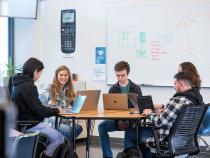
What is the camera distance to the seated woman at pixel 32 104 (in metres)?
3.54

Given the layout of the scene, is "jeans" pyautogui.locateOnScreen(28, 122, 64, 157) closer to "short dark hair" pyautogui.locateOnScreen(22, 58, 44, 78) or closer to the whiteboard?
"short dark hair" pyautogui.locateOnScreen(22, 58, 44, 78)

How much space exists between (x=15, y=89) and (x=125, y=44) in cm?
225

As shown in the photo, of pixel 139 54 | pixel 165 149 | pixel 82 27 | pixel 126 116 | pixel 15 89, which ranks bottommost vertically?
pixel 165 149

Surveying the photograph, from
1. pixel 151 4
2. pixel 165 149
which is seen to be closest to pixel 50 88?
pixel 165 149

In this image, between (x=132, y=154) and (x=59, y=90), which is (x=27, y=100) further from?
(x=132, y=154)

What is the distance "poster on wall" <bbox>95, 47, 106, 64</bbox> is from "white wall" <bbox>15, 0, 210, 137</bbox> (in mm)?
62

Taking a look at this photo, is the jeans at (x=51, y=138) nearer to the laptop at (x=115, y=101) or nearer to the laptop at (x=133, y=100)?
the laptop at (x=115, y=101)

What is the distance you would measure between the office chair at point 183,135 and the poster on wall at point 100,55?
2623 millimetres

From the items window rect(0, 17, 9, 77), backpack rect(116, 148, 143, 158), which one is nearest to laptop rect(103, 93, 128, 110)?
backpack rect(116, 148, 143, 158)

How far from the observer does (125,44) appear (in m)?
5.44

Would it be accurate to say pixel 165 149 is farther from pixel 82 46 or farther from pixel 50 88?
pixel 82 46

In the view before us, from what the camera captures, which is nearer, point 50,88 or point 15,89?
point 15,89

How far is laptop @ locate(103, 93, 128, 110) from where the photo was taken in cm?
404

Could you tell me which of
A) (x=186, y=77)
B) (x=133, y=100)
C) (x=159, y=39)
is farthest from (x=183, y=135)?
(x=159, y=39)
